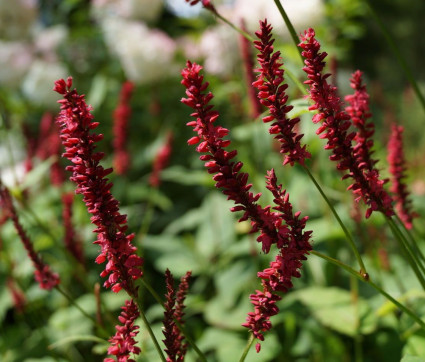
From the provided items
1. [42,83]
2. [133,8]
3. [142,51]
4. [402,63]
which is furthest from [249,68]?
[133,8]

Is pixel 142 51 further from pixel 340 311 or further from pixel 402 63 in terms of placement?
pixel 402 63

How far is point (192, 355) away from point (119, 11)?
7.21ft

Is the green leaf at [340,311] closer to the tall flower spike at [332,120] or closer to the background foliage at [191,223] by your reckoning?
the background foliage at [191,223]

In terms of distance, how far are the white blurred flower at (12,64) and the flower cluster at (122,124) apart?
123cm

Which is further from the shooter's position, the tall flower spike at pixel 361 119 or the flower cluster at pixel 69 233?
the flower cluster at pixel 69 233

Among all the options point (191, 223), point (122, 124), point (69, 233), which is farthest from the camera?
point (191, 223)

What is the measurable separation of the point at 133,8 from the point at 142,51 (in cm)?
40

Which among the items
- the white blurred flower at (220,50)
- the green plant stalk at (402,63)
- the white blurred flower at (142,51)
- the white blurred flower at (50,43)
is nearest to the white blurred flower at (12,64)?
the white blurred flower at (50,43)

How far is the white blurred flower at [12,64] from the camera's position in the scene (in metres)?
2.58

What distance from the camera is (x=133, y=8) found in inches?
111

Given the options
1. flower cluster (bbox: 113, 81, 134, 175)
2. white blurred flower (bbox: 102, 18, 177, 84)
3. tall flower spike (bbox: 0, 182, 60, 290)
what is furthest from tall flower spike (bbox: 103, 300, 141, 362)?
white blurred flower (bbox: 102, 18, 177, 84)

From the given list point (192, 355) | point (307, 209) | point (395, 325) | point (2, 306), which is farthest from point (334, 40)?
point (2, 306)

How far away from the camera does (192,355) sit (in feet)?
4.30

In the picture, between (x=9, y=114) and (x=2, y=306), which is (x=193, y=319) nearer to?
(x=2, y=306)
